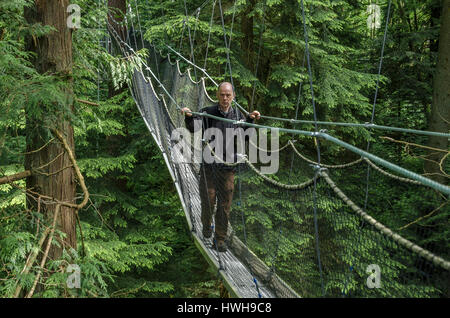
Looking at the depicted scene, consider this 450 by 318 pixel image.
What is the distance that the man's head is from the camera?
8.27 feet

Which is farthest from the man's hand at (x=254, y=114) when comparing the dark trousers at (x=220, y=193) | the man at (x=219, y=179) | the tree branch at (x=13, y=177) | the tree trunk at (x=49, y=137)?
the tree branch at (x=13, y=177)

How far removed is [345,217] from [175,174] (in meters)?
1.76

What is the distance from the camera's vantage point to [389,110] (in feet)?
20.2

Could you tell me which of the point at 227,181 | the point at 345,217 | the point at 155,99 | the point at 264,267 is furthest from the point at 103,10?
the point at 345,217

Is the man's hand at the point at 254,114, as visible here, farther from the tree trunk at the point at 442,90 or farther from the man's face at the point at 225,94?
the tree trunk at the point at 442,90

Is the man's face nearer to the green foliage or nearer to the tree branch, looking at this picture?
the green foliage

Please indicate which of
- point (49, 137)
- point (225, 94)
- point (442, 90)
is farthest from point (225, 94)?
point (442, 90)

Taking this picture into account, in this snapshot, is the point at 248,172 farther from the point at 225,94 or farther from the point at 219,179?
the point at 225,94

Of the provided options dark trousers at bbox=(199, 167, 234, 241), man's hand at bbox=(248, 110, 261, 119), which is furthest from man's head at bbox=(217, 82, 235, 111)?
dark trousers at bbox=(199, 167, 234, 241)

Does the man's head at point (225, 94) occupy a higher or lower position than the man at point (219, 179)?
higher

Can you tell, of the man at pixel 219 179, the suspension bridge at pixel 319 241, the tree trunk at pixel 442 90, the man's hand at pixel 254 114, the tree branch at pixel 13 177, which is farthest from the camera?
the tree trunk at pixel 442 90

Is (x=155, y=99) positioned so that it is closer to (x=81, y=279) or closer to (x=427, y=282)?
(x=81, y=279)

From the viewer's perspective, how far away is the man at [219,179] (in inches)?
96.3

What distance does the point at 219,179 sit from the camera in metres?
2.46
